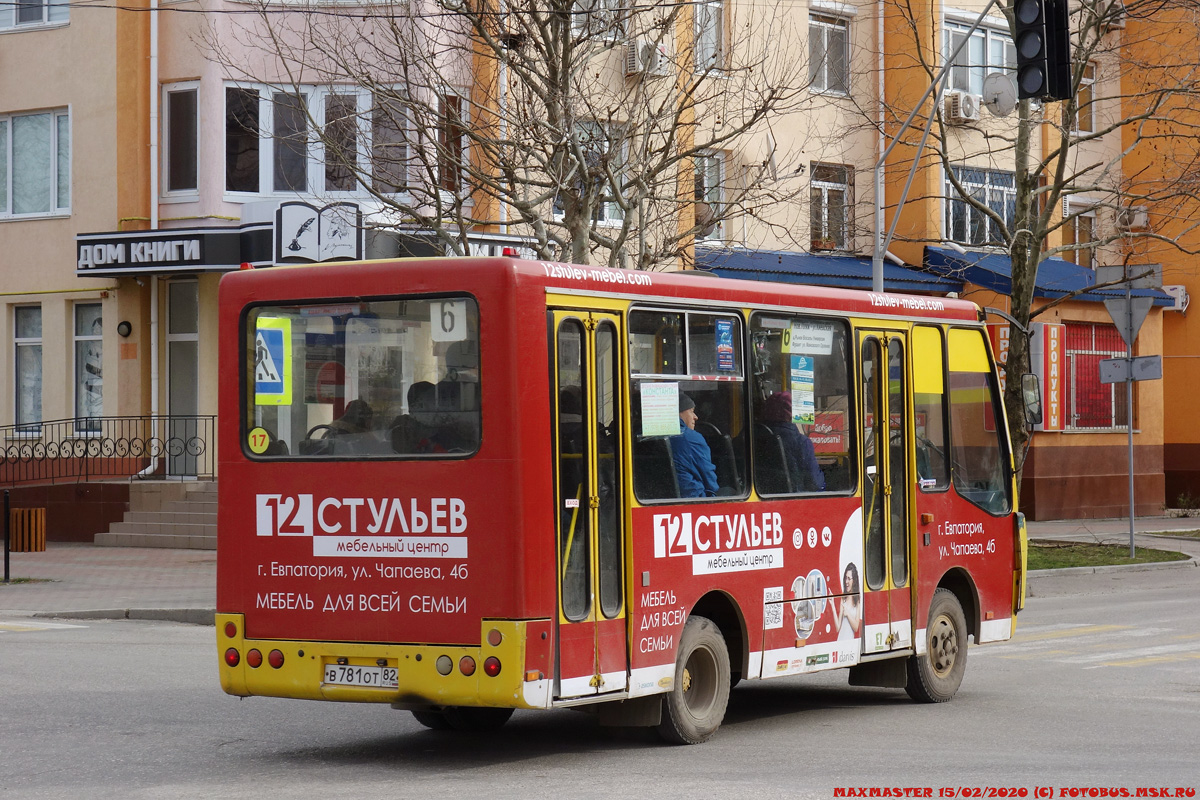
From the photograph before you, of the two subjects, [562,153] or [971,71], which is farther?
[971,71]

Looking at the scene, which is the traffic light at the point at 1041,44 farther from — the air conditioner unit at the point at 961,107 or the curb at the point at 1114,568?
the air conditioner unit at the point at 961,107

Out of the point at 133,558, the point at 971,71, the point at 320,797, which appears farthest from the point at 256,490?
the point at 971,71

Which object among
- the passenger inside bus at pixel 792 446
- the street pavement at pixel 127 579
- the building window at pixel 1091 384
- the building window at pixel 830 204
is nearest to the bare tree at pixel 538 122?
the street pavement at pixel 127 579

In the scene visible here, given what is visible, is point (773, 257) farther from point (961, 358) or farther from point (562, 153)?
point (961, 358)

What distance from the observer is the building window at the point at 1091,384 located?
1384 inches

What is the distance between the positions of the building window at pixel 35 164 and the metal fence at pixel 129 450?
4.00 meters

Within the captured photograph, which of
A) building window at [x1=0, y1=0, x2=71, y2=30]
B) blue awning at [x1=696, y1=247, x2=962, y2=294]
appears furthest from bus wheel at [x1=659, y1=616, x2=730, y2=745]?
building window at [x1=0, y1=0, x2=71, y2=30]

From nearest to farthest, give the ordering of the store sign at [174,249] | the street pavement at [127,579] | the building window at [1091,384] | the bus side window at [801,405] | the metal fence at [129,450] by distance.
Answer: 1. the bus side window at [801,405]
2. the street pavement at [127,579]
3. the store sign at [174,249]
4. the metal fence at [129,450]
5. the building window at [1091,384]

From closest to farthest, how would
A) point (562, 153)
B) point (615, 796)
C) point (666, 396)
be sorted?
point (615, 796) < point (666, 396) < point (562, 153)

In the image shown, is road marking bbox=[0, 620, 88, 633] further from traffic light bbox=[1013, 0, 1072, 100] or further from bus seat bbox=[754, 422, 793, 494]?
traffic light bbox=[1013, 0, 1072, 100]

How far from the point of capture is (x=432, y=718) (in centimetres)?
1006

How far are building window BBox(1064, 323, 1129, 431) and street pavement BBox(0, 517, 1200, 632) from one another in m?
5.29

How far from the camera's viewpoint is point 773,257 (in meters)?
30.8

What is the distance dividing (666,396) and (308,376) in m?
2.03
